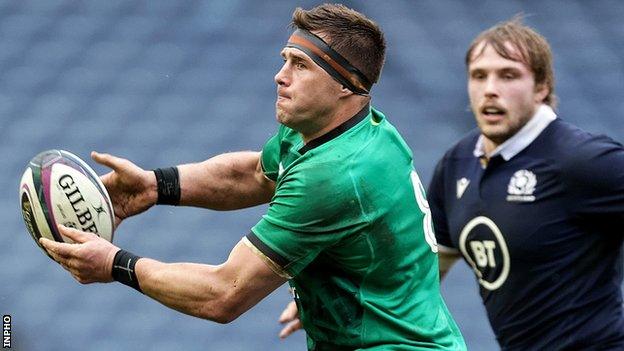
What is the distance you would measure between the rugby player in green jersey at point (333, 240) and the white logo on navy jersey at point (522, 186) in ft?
2.27

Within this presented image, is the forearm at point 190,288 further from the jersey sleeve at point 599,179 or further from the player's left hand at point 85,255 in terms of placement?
the jersey sleeve at point 599,179

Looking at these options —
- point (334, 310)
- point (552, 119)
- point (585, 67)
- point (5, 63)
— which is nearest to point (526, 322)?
point (552, 119)

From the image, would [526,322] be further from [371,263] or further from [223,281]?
[223,281]

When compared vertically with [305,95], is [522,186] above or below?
below

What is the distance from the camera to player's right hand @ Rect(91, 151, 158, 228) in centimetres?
395

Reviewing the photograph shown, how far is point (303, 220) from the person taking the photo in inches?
133

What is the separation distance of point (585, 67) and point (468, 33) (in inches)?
29.6

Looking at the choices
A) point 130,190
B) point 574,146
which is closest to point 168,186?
point 130,190

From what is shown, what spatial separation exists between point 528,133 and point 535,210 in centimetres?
30

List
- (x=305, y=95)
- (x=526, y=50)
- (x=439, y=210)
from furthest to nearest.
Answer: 1. (x=439, y=210)
2. (x=526, y=50)
3. (x=305, y=95)

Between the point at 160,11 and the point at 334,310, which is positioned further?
the point at 160,11

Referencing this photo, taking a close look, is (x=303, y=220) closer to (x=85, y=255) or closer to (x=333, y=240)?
(x=333, y=240)

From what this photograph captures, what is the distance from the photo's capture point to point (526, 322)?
166 inches

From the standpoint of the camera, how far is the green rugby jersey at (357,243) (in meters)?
3.38
